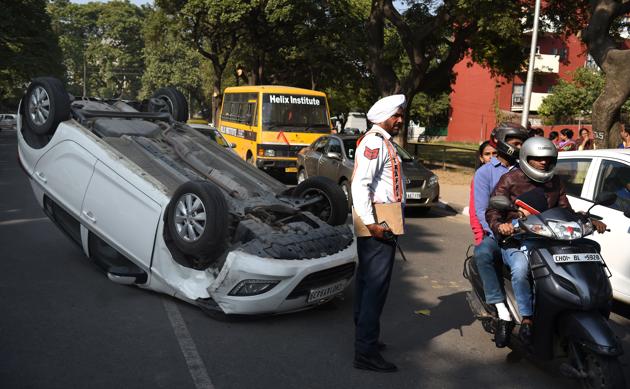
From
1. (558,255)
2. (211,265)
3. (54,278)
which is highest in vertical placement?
(558,255)

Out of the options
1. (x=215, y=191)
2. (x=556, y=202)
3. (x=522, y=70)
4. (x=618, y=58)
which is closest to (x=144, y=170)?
(x=215, y=191)

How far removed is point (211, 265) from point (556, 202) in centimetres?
275

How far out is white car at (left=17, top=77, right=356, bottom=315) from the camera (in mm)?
5012

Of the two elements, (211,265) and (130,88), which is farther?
(130,88)

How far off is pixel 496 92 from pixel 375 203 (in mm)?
43211

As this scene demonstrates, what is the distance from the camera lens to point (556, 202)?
4297mm

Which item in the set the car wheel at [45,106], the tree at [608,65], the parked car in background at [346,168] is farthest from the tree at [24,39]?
the tree at [608,65]

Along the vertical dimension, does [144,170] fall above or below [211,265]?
above

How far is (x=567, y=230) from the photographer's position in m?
3.83

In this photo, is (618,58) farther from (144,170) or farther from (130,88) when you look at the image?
(130,88)

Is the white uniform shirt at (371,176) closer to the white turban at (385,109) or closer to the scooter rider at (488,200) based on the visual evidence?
the white turban at (385,109)

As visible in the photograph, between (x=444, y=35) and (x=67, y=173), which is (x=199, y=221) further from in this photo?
(x=444, y=35)

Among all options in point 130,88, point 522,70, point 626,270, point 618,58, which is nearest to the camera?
point 626,270

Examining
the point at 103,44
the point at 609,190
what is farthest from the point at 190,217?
the point at 103,44
